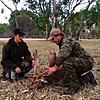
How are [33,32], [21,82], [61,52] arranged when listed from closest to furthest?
[61,52] → [21,82] → [33,32]

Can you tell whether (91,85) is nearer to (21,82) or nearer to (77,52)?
(77,52)

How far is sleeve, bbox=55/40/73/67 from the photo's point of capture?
574 cm

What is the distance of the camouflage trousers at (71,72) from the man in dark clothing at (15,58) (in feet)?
2.51

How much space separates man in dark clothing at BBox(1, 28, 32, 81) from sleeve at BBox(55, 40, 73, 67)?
1.15m

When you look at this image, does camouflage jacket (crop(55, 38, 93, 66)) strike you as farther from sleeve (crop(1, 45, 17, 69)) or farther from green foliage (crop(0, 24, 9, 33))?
green foliage (crop(0, 24, 9, 33))

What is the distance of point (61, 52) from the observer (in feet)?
18.9

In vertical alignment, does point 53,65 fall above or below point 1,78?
above

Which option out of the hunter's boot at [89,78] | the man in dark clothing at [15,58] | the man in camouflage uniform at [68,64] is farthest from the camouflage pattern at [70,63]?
the man in dark clothing at [15,58]

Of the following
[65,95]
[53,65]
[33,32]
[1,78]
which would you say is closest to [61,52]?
[53,65]

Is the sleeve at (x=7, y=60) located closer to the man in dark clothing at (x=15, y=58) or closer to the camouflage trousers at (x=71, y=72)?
the man in dark clothing at (x=15, y=58)

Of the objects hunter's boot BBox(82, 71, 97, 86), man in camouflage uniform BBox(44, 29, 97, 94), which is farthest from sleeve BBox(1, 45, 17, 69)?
hunter's boot BBox(82, 71, 97, 86)

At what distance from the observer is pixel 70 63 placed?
5977 millimetres

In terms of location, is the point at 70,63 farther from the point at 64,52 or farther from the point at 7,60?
the point at 7,60

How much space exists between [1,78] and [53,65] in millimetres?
1658
